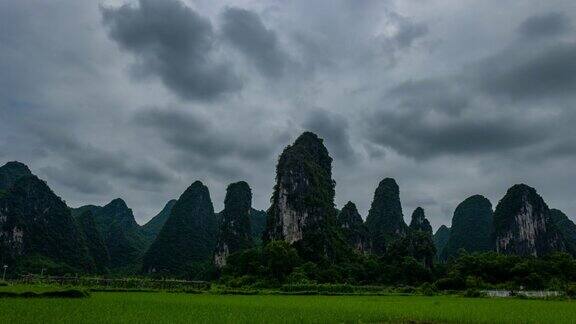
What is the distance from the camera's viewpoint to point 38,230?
71.9 metres

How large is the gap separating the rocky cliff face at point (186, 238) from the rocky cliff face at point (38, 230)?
12007 mm

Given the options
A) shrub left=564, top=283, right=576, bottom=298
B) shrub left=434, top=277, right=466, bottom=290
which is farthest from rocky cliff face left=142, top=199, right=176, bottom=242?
shrub left=564, top=283, right=576, bottom=298

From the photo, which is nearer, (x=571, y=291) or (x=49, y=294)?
(x=49, y=294)

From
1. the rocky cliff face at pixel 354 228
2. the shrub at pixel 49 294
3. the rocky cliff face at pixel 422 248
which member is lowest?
the shrub at pixel 49 294

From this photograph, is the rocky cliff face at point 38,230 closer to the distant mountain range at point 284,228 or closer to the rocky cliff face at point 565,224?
the distant mountain range at point 284,228

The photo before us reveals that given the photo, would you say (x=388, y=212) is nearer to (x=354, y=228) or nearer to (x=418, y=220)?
(x=418, y=220)

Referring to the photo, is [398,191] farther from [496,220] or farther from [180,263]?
[180,263]

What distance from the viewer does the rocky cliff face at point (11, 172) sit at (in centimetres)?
9760

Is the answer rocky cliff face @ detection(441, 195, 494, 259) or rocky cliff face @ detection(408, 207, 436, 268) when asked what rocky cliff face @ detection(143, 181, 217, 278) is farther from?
rocky cliff face @ detection(441, 195, 494, 259)

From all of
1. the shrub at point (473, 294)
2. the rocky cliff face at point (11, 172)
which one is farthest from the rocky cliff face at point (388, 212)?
the rocky cliff face at point (11, 172)

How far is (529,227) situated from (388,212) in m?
23.9

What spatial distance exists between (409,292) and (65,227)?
195ft

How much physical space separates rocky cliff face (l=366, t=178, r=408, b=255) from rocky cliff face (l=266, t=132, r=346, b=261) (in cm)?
2238

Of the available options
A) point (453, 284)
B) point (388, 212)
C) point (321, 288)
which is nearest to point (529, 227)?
point (388, 212)
